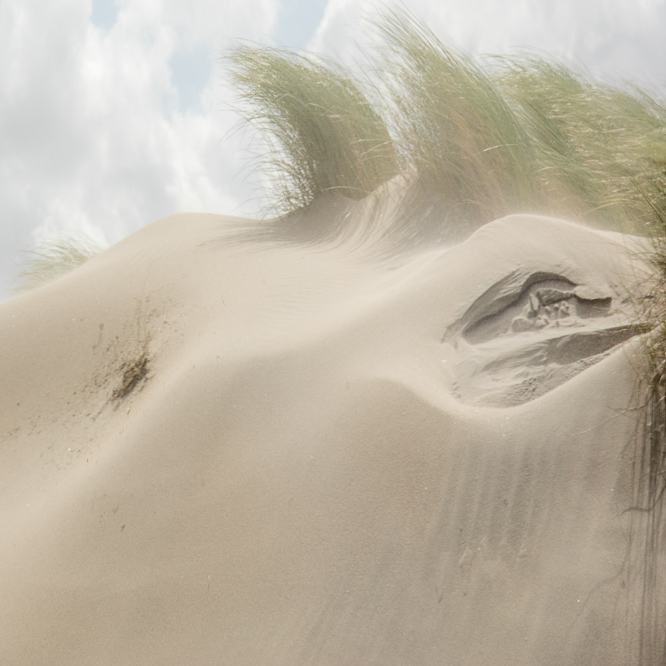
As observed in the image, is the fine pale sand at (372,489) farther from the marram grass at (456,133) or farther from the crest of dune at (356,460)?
the marram grass at (456,133)

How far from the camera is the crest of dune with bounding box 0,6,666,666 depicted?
2111 millimetres

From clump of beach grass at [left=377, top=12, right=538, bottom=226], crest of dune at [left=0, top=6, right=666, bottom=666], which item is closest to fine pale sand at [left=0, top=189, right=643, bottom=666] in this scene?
crest of dune at [left=0, top=6, right=666, bottom=666]

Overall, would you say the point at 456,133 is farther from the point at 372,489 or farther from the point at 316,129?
the point at 372,489

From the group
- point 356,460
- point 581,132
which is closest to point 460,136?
point 581,132

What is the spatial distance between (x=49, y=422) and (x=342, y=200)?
2704 mm

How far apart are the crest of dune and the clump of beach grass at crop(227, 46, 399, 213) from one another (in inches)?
51.8

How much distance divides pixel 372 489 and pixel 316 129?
369 centimetres

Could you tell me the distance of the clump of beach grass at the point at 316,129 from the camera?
5.27m

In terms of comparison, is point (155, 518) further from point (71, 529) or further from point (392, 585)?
point (392, 585)

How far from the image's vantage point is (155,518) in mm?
2715

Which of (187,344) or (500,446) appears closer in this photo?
(500,446)

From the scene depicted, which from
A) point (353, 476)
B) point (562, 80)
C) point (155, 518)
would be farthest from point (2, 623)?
point (562, 80)

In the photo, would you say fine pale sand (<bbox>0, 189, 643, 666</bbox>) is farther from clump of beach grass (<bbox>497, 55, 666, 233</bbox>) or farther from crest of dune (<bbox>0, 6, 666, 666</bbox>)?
clump of beach grass (<bbox>497, 55, 666, 233</bbox>)

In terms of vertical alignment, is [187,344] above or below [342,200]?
below
